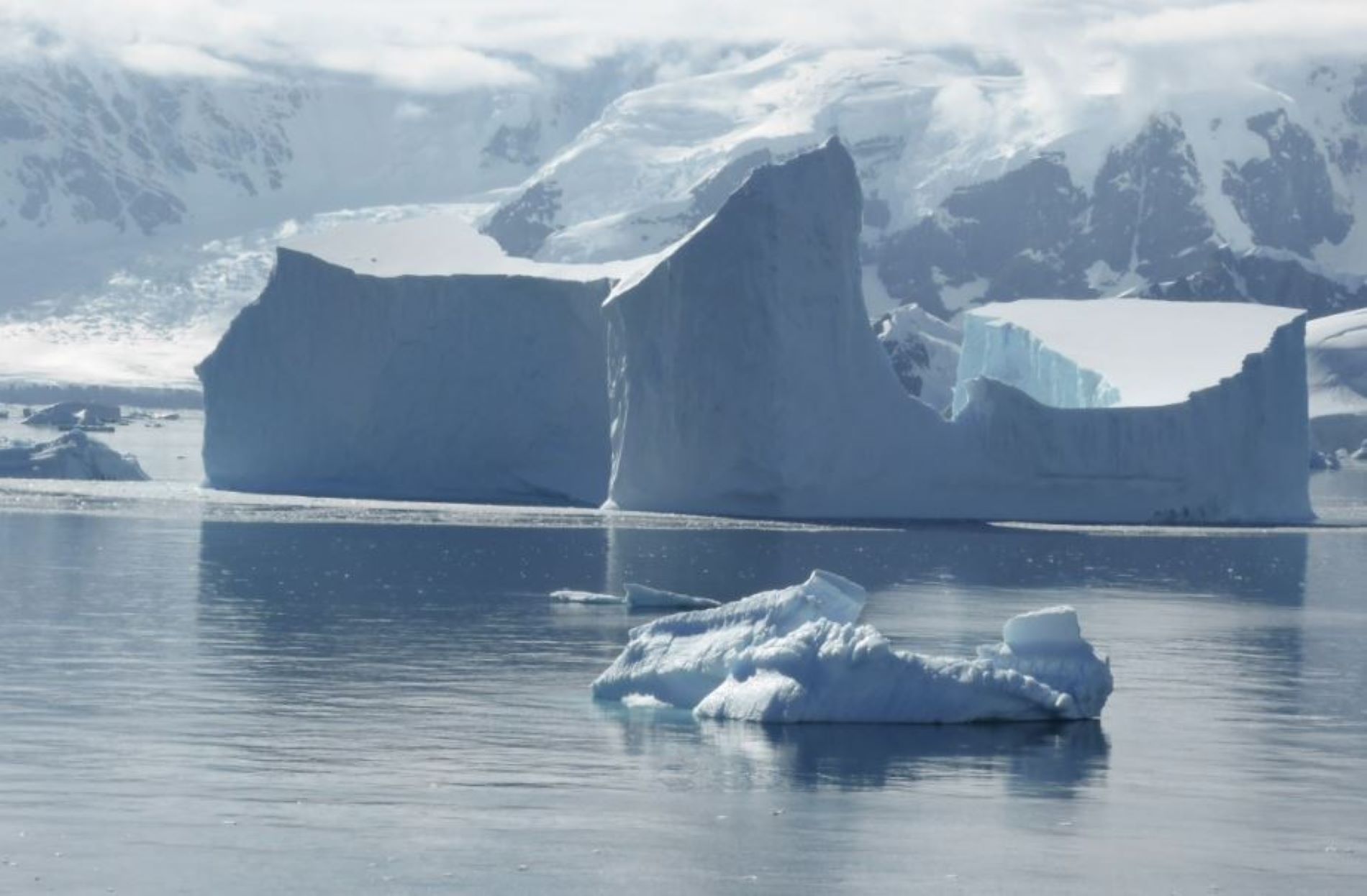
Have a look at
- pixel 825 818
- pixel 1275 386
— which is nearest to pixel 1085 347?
pixel 1275 386

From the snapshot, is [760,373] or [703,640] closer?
[703,640]

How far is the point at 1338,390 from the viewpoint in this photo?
106 metres

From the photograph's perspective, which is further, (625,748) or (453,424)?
(453,424)

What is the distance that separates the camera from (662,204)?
175m

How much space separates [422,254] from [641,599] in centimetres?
2223

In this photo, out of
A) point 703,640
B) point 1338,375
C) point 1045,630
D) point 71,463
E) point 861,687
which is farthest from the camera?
point 1338,375

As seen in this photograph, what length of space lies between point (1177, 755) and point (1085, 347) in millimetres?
32975

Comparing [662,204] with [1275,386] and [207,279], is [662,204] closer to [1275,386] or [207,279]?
[207,279]

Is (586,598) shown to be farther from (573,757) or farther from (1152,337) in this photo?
(1152,337)

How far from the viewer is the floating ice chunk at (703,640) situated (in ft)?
78.8

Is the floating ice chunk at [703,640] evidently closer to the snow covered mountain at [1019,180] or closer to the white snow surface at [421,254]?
the white snow surface at [421,254]

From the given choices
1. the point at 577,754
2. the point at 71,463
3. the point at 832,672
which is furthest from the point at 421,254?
the point at 577,754

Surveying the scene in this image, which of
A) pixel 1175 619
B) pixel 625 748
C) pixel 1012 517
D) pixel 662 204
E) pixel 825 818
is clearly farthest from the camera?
pixel 662 204

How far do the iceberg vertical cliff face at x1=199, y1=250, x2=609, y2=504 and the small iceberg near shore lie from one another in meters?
27.3
